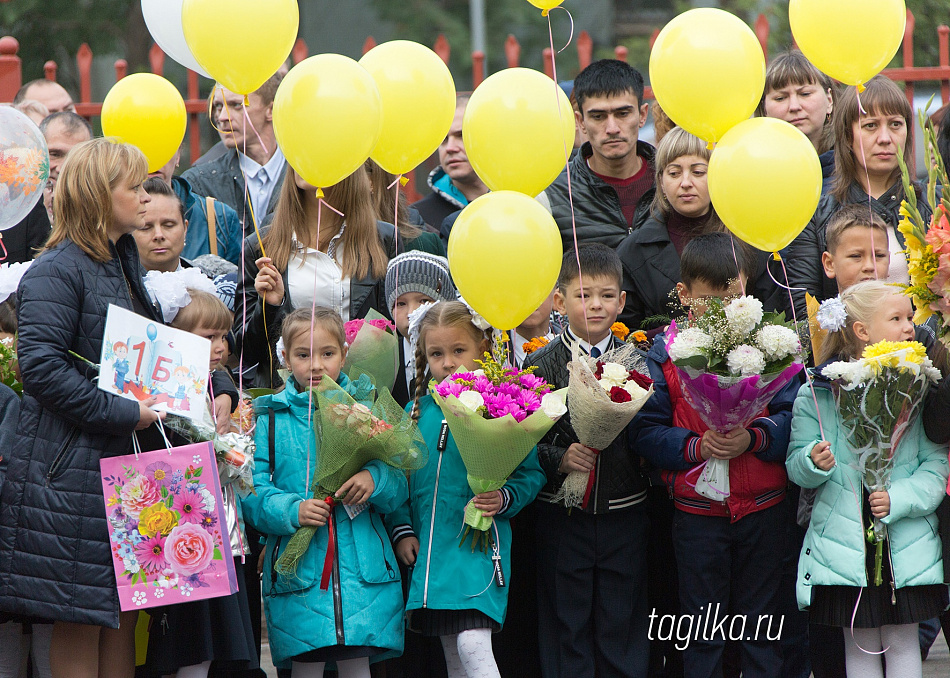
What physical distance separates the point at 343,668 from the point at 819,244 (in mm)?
2547

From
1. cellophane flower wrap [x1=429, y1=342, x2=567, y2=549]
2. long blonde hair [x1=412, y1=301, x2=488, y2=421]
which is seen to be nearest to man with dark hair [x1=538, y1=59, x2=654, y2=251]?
long blonde hair [x1=412, y1=301, x2=488, y2=421]

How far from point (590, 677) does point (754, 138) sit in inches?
78.9

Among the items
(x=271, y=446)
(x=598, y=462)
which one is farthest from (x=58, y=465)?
(x=598, y=462)

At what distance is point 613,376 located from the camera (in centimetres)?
402

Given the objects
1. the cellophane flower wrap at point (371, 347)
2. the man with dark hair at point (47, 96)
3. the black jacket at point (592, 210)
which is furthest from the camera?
the man with dark hair at point (47, 96)

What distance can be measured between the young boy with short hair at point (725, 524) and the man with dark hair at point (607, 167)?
1012 mm

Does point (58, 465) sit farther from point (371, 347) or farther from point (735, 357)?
point (735, 357)

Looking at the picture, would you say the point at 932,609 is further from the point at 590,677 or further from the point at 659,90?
the point at 659,90

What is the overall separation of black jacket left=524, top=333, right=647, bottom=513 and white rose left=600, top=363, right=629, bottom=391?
0.34 m

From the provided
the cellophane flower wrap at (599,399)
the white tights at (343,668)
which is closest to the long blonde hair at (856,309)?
the cellophane flower wrap at (599,399)

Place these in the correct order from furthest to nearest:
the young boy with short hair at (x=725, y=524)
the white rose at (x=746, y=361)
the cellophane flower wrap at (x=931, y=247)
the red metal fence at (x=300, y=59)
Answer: the red metal fence at (x=300, y=59), the young boy with short hair at (x=725, y=524), the white rose at (x=746, y=361), the cellophane flower wrap at (x=931, y=247)

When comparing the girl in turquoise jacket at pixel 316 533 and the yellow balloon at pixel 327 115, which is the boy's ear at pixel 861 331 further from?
the yellow balloon at pixel 327 115

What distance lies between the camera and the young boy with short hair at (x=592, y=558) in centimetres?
429

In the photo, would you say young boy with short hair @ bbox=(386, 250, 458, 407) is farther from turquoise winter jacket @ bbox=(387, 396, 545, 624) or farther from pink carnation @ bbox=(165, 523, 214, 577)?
pink carnation @ bbox=(165, 523, 214, 577)
